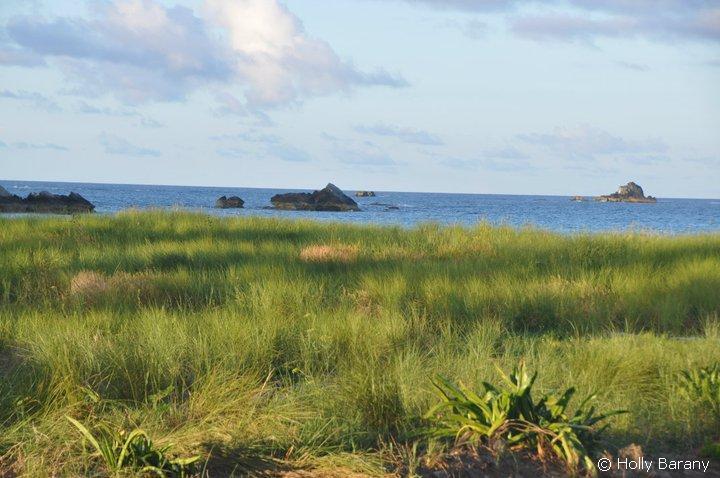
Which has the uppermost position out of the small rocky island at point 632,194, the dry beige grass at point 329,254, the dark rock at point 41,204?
A: the small rocky island at point 632,194

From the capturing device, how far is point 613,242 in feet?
47.1

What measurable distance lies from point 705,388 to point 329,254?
813 centimetres

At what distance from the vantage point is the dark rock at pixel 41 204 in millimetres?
41312

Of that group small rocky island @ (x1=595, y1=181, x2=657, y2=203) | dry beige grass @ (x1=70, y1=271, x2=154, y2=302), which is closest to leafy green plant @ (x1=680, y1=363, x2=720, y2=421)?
dry beige grass @ (x1=70, y1=271, x2=154, y2=302)

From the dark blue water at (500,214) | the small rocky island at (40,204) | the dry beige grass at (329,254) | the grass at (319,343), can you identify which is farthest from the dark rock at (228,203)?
the dry beige grass at (329,254)

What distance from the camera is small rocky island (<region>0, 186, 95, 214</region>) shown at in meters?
41.3

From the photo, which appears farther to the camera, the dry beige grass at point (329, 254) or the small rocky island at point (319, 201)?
the small rocky island at point (319, 201)

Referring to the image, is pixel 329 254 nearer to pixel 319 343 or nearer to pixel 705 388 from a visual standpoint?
pixel 319 343

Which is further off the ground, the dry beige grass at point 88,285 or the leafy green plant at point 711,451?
the dry beige grass at point 88,285

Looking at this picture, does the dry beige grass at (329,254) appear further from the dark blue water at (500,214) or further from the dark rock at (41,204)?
the dark rock at (41,204)

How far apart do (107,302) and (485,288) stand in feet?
13.9

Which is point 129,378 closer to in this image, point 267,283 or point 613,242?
point 267,283

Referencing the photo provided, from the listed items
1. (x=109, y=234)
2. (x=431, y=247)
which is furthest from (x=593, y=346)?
(x=109, y=234)

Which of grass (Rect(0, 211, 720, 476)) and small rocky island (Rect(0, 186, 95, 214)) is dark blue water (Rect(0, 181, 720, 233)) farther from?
grass (Rect(0, 211, 720, 476))
